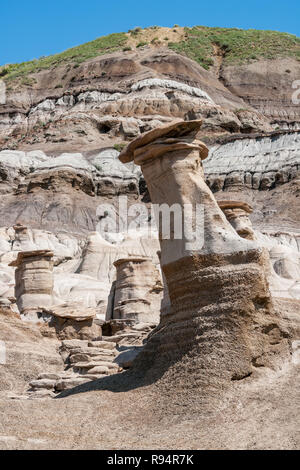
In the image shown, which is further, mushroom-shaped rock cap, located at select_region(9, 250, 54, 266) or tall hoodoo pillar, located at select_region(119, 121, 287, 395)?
mushroom-shaped rock cap, located at select_region(9, 250, 54, 266)

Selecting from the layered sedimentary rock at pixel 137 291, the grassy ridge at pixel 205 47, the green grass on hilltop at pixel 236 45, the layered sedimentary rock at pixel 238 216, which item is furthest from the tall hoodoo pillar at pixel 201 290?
the green grass on hilltop at pixel 236 45

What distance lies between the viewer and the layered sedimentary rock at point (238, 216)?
58.3 ft

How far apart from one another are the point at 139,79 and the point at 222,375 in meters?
70.5

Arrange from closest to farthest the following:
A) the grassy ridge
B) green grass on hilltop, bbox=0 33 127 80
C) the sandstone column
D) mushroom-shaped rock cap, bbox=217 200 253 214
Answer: mushroom-shaped rock cap, bbox=217 200 253 214 < the sandstone column < green grass on hilltop, bbox=0 33 127 80 < the grassy ridge

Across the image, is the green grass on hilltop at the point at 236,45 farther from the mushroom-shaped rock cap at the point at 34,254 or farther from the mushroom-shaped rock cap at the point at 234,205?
the mushroom-shaped rock cap at the point at 234,205

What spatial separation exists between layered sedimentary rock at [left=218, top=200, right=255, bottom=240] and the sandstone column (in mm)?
6161

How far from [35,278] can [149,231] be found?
14544 mm

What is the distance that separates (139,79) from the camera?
75562 mm

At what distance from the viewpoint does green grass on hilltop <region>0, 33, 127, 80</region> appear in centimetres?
9362

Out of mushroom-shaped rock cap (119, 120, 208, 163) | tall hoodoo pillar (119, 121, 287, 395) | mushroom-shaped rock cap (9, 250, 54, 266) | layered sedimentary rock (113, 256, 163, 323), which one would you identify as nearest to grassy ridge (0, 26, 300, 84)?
mushroom-shaped rock cap (9, 250, 54, 266)

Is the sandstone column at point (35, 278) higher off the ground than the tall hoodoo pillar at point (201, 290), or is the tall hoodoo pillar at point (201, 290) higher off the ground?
the sandstone column at point (35, 278)

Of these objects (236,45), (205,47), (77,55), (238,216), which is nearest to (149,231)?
(238,216)

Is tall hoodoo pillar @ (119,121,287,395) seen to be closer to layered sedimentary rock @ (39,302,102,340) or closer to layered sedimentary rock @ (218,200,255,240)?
layered sedimentary rock @ (39,302,102,340)

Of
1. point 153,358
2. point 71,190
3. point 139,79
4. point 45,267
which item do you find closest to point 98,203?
point 71,190
